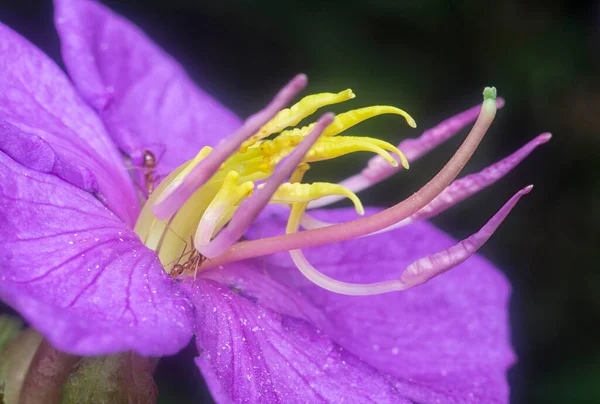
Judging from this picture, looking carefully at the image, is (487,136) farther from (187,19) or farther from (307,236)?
(307,236)

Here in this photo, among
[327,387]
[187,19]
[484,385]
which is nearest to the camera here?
[327,387]

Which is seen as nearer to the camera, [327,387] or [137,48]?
[327,387]

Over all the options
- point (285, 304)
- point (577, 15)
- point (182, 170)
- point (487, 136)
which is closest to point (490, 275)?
point (285, 304)

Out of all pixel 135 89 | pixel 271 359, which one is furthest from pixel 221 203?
pixel 135 89

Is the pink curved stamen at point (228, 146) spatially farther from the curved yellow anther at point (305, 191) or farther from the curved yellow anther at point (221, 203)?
the curved yellow anther at point (305, 191)

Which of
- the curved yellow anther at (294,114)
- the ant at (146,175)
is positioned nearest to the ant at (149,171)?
the ant at (146,175)

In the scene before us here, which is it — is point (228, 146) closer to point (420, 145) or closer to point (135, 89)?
point (420, 145)
